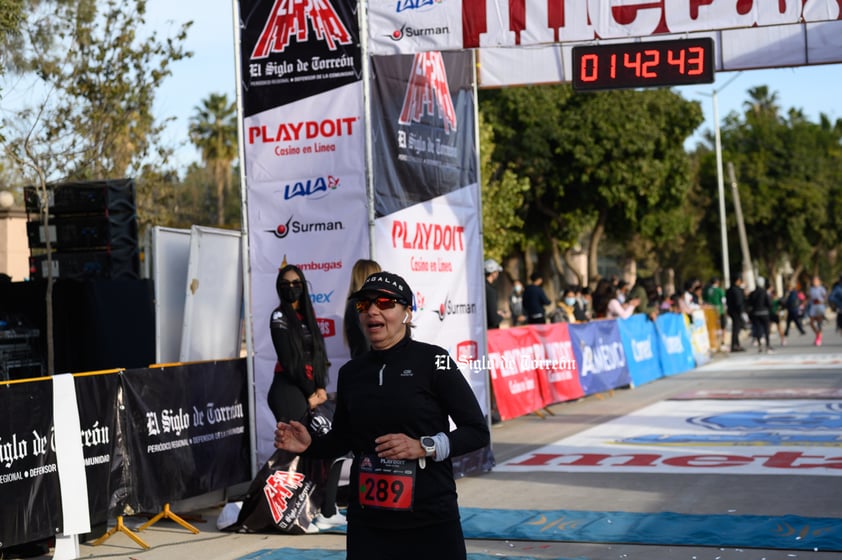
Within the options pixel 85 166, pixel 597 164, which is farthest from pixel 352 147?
pixel 597 164

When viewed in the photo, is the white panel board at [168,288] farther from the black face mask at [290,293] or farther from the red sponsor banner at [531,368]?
the red sponsor banner at [531,368]

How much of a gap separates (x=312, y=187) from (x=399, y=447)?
6399 mm

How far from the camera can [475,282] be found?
12312 millimetres

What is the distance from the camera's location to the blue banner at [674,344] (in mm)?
24391

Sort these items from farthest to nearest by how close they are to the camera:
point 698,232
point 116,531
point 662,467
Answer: point 698,232 < point 662,467 < point 116,531

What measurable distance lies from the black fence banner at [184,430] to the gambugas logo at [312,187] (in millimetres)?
1671

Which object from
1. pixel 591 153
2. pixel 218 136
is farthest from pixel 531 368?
pixel 218 136

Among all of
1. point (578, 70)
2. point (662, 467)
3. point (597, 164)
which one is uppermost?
point (597, 164)

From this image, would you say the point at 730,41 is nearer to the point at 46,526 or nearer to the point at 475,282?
the point at 475,282

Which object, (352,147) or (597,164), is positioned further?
(597,164)

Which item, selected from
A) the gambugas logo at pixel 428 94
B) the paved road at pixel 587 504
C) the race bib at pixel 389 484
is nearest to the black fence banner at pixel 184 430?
the paved road at pixel 587 504

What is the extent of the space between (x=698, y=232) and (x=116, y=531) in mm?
63808

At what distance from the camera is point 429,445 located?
4711 mm

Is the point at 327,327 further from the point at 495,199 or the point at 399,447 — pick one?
the point at 495,199
